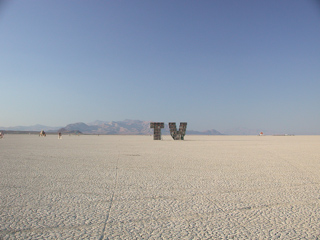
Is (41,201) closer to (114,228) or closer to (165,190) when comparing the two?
(114,228)

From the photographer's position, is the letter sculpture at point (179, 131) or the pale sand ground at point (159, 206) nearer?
the pale sand ground at point (159, 206)

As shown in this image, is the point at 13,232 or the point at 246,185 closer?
the point at 13,232

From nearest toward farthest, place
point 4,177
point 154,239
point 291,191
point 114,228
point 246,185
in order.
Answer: point 154,239 → point 114,228 → point 291,191 → point 246,185 → point 4,177

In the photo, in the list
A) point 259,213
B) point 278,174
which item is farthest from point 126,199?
point 278,174

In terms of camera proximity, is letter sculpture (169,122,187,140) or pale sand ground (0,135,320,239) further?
letter sculpture (169,122,187,140)

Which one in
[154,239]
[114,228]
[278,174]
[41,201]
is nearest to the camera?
[154,239]

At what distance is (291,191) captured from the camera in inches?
208

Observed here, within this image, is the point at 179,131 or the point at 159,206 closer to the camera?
the point at 159,206

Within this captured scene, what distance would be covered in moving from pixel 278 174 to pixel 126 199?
4.73m

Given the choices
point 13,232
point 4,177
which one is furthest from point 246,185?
point 4,177

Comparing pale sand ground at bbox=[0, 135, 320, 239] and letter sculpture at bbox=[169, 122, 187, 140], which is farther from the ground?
letter sculpture at bbox=[169, 122, 187, 140]

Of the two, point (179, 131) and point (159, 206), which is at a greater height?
point (179, 131)

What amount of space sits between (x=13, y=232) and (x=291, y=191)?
4970 mm

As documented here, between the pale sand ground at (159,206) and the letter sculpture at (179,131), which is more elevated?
the letter sculpture at (179,131)
